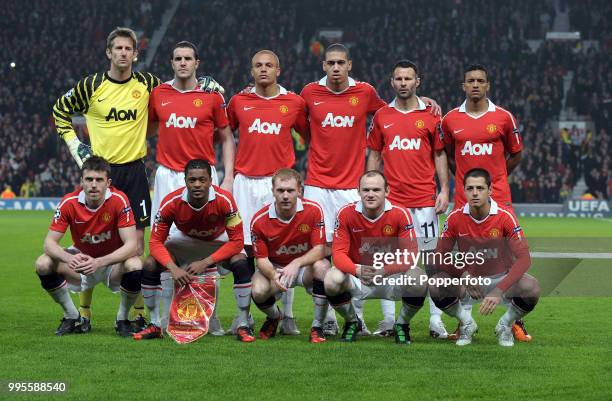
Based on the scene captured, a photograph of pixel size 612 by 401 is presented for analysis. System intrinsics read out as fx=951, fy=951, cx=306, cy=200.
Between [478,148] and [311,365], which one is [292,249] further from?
[478,148]

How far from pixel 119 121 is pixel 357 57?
974 inches

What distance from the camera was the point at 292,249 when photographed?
6980 millimetres

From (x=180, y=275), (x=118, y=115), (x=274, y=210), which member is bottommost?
(x=180, y=275)

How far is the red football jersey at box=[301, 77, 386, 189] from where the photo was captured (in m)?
7.54

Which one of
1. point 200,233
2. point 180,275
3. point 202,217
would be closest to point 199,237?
point 200,233

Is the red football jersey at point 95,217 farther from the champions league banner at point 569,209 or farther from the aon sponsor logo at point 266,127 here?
the champions league banner at point 569,209

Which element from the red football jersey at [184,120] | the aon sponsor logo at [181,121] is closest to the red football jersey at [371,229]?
the red football jersey at [184,120]

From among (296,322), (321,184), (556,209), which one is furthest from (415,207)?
(556,209)

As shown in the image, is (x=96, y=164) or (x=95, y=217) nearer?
(x=96, y=164)

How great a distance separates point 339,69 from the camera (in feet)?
24.4

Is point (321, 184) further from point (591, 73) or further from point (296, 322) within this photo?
point (591, 73)

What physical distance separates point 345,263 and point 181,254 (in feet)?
4.39

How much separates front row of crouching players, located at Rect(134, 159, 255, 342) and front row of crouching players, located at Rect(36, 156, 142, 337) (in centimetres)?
15

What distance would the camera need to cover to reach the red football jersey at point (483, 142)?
7211 millimetres
